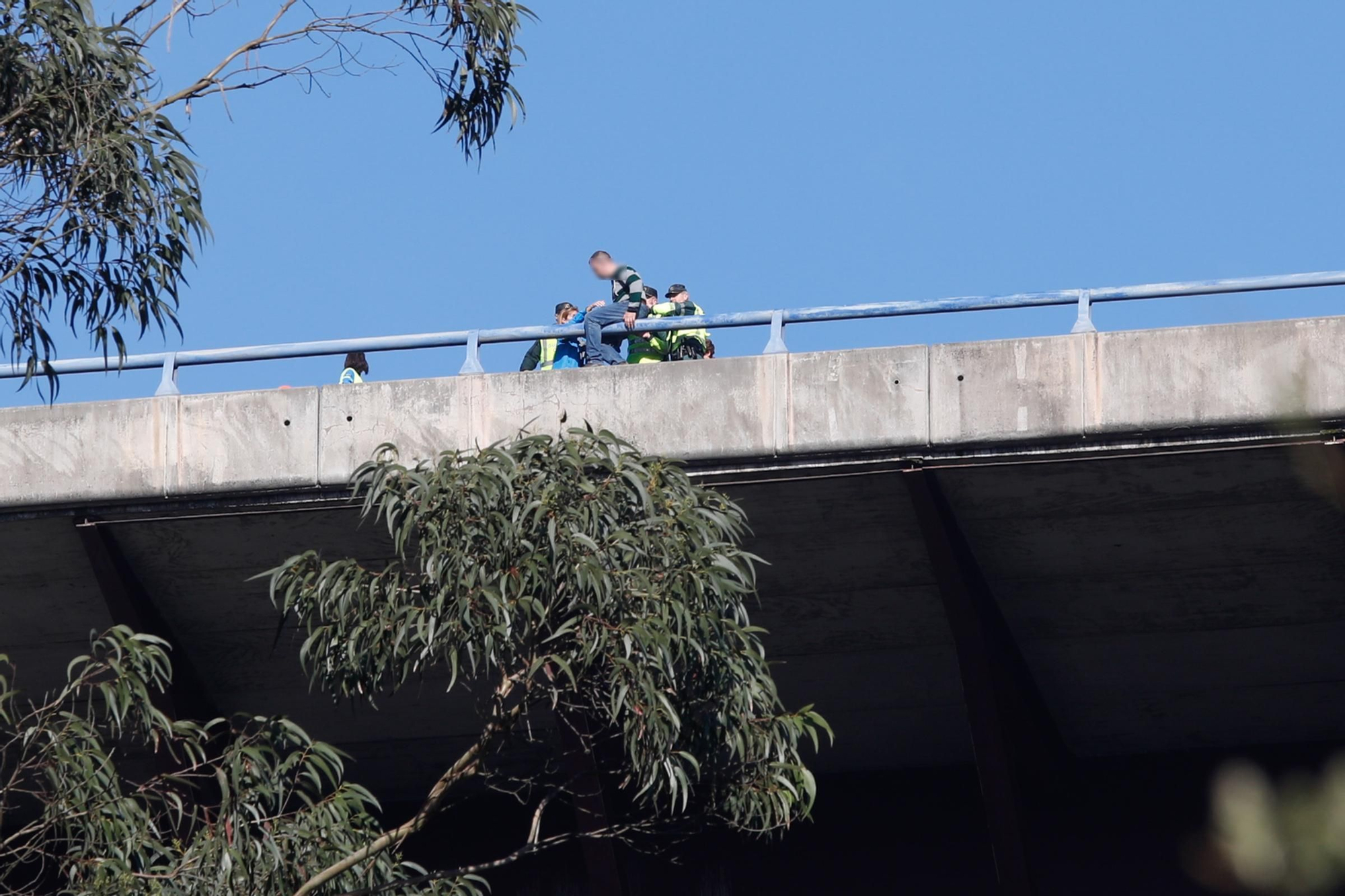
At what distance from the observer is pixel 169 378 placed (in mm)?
11953

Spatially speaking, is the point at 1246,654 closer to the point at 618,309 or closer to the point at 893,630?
the point at 893,630

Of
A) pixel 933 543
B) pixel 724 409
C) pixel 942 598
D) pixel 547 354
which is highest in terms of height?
pixel 547 354

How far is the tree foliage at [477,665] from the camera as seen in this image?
7.34 metres

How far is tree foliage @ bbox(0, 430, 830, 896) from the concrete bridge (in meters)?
2.77

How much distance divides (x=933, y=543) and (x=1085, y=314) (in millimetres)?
2146

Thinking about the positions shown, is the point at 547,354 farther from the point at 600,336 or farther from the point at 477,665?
the point at 477,665

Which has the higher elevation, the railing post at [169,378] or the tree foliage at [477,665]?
the railing post at [169,378]

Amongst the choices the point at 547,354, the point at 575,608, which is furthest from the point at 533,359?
the point at 575,608

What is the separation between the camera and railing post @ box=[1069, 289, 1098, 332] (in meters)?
10.7

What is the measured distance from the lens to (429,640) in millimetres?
7234

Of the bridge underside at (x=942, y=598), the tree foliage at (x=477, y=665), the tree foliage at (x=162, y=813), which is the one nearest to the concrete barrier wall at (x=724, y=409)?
the bridge underside at (x=942, y=598)

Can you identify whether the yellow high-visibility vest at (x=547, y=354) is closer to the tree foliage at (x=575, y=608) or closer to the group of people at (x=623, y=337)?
the group of people at (x=623, y=337)

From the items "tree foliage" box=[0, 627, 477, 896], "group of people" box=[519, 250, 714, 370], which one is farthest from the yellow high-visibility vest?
"tree foliage" box=[0, 627, 477, 896]

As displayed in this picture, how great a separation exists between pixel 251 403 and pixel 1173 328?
6563 millimetres
